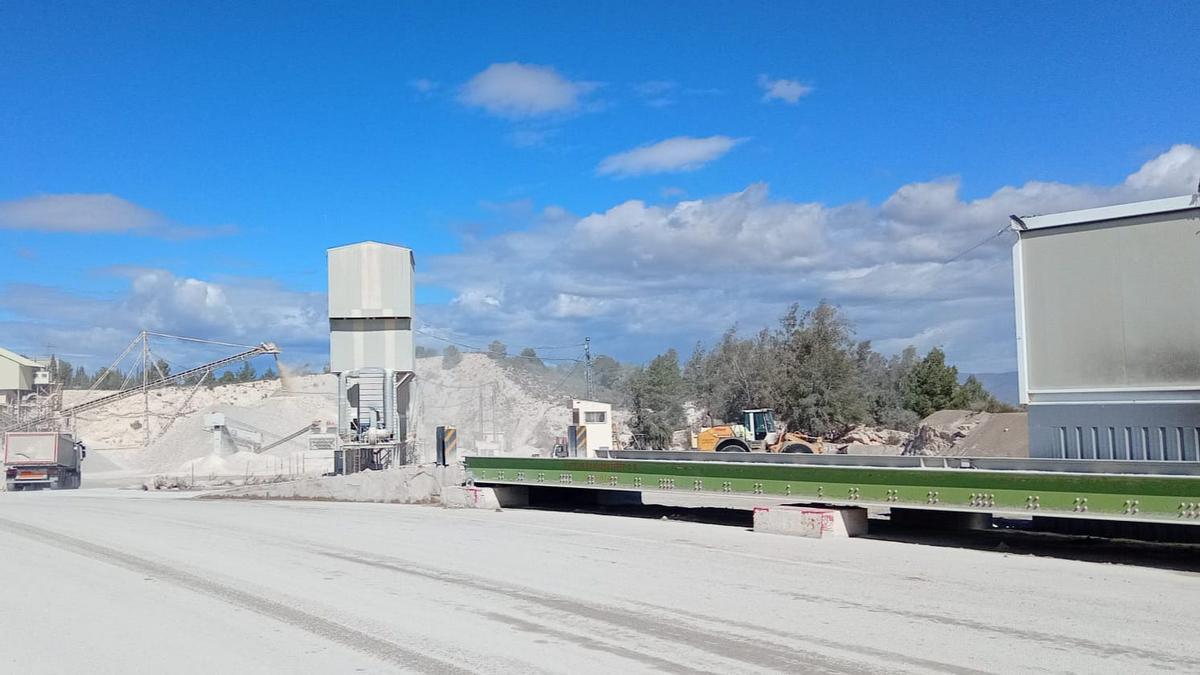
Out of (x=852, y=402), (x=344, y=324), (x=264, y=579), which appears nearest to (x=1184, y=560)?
(x=264, y=579)

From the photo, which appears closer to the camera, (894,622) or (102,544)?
(894,622)

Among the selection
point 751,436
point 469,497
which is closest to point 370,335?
point 469,497

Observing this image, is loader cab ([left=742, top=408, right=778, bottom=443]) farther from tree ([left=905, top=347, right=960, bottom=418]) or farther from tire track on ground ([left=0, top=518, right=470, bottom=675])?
tire track on ground ([left=0, top=518, right=470, bottom=675])

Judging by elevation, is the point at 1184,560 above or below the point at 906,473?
below

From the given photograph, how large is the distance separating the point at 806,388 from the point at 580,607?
44.5 metres

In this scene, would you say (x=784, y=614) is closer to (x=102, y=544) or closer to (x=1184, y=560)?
(x=1184, y=560)

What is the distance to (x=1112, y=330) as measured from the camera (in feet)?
42.1

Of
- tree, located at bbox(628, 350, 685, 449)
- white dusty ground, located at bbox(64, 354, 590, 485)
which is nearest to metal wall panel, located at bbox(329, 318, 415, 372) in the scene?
white dusty ground, located at bbox(64, 354, 590, 485)

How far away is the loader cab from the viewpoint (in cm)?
3734

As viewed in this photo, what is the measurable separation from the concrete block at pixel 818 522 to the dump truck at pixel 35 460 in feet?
130

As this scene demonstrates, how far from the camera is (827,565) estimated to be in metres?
12.3

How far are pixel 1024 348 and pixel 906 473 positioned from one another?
2433mm

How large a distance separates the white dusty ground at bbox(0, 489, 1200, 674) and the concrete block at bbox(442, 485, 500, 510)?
552 cm

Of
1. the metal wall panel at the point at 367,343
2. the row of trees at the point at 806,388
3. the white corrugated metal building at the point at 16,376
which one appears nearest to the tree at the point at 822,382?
the row of trees at the point at 806,388
